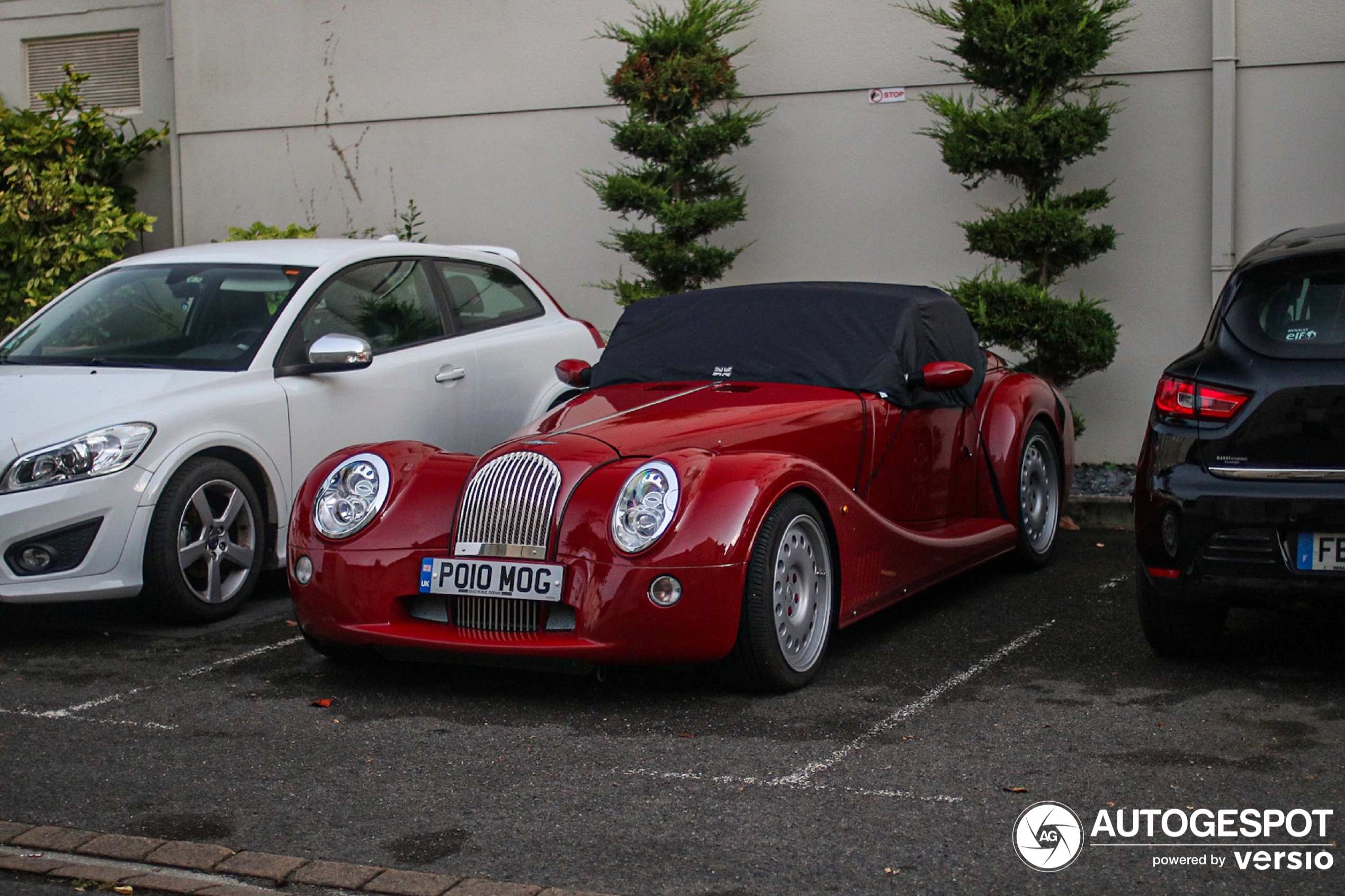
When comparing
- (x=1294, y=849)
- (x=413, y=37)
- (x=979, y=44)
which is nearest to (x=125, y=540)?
(x=1294, y=849)

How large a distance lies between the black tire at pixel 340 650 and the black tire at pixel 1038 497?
3.22 m

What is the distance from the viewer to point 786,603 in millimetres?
5250

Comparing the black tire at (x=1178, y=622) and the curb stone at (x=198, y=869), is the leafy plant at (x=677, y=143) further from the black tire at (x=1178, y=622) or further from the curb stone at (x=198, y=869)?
the curb stone at (x=198, y=869)

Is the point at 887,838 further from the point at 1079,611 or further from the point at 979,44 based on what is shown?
the point at 979,44

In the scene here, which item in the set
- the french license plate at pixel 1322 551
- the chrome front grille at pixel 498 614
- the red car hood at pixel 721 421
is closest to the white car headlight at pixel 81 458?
the red car hood at pixel 721 421

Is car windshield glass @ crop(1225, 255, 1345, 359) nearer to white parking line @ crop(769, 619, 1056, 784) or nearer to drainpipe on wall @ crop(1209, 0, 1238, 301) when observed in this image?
white parking line @ crop(769, 619, 1056, 784)

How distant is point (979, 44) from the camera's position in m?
9.56

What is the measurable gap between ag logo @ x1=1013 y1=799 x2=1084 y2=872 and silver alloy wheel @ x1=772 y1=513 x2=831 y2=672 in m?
1.35

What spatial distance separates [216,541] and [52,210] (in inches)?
294

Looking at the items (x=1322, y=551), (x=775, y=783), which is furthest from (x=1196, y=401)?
(x=775, y=783)

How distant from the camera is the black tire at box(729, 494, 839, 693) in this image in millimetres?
5035

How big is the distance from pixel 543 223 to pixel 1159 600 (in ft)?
24.9

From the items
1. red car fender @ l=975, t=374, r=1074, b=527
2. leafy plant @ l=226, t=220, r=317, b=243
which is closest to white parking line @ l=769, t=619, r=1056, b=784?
red car fender @ l=975, t=374, r=1074, b=527

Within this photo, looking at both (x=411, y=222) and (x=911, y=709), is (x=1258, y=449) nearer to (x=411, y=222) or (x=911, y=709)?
(x=911, y=709)
